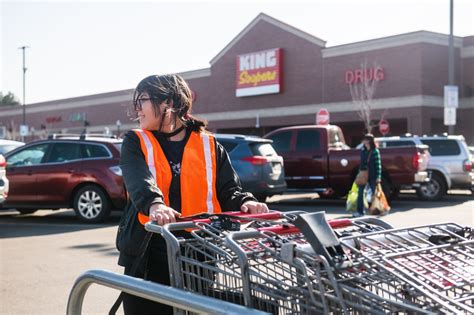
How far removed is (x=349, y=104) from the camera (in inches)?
1455

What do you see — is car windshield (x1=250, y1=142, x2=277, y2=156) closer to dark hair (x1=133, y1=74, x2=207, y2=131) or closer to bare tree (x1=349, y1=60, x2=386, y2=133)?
dark hair (x1=133, y1=74, x2=207, y2=131)

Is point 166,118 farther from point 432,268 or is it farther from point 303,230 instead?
point 432,268

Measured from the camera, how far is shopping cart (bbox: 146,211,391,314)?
194 centimetres

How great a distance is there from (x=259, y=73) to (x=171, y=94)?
39.3m

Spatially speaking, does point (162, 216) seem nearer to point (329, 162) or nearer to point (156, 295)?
point (156, 295)

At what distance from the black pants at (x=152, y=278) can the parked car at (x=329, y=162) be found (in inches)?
521

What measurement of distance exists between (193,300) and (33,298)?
472 cm

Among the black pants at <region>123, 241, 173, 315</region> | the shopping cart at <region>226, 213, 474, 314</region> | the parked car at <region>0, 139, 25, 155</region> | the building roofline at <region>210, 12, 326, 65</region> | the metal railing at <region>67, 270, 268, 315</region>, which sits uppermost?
the building roofline at <region>210, 12, 326, 65</region>

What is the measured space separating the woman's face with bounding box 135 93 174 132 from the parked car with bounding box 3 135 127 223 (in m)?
8.74

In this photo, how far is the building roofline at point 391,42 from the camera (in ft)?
110

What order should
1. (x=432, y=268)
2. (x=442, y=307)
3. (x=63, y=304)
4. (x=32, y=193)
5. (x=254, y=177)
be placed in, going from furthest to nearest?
(x=254, y=177) < (x=32, y=193) < (x=63, y=304) < (x=432, y=268) < (x=442, y=307)

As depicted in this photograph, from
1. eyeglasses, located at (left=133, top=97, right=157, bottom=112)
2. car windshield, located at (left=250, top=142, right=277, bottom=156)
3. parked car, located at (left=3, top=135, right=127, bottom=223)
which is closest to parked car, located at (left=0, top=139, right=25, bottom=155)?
parked car, located at (left=3, top=135, right=127, bottom=223)

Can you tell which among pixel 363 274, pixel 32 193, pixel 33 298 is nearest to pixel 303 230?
pixel 363 274

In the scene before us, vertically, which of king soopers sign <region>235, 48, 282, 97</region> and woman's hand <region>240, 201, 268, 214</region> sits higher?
king soopers sign <region>235, 48, 282, 97</region>
